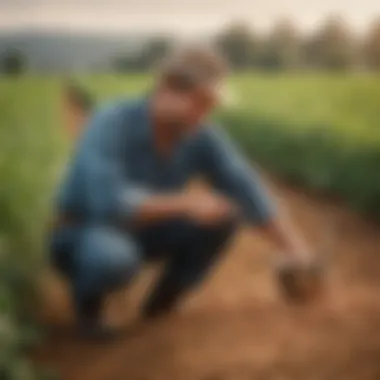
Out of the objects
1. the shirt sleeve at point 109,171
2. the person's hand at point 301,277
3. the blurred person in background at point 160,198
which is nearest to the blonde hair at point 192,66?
the blurred person in background at point 160,198

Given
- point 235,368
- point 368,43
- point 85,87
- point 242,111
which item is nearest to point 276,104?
point 242,111

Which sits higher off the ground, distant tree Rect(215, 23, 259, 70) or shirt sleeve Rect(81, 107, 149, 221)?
distant tree Rect(215, 23, 259, 70)

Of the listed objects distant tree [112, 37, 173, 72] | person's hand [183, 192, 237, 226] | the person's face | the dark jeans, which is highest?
distant tree [112, 37, 173, 72]

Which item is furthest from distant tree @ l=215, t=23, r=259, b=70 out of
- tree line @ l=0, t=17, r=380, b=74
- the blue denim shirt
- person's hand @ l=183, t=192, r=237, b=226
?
person's hand @ l=183, t=192, r=237, b=226

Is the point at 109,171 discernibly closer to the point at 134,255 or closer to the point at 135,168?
the point at 135,168

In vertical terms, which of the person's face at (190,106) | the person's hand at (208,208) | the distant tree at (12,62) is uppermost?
the distant tree at (12,62)

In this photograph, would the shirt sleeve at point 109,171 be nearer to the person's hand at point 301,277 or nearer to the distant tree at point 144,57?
the distant tree at point 144,57

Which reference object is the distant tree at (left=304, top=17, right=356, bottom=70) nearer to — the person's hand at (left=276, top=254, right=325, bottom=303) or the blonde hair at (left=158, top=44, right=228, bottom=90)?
the blonde hair at (left=158, top=44, right=228, bottom=90)
